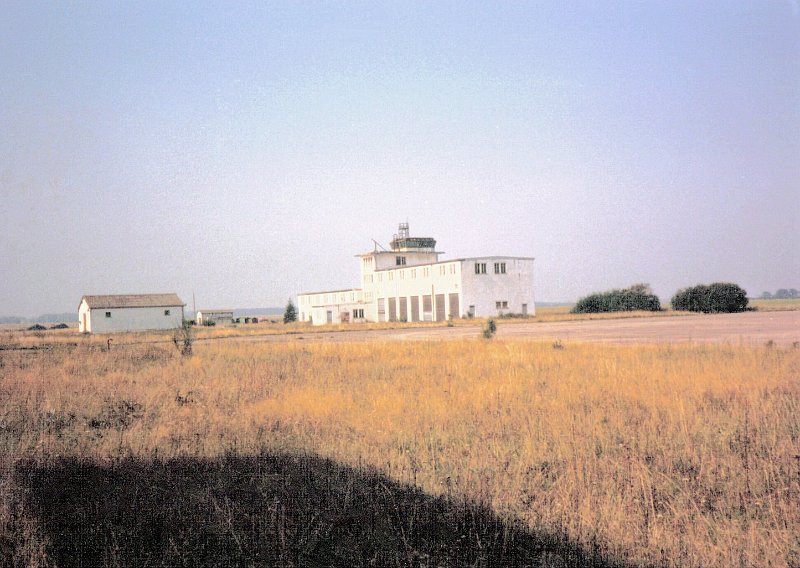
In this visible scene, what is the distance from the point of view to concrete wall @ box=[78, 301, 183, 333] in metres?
66.4

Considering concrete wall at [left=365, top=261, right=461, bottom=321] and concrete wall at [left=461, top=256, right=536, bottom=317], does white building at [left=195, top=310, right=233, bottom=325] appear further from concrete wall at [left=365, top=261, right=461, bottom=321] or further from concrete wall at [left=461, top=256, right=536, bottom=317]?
concrete wall at [left=461, top=256, right=536, bottom=317]

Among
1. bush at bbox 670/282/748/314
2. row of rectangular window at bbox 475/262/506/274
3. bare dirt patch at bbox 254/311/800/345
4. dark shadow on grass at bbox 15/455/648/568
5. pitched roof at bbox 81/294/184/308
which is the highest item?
row of rectangular window at bbox 475/262/506/274

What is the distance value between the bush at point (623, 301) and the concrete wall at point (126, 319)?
47627 millimetres

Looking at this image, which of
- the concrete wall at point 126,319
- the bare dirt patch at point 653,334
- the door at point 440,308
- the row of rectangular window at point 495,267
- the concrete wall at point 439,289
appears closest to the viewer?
the bare dirt patch at point 653,334

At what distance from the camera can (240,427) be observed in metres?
8.92

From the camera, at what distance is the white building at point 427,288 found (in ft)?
→ 206

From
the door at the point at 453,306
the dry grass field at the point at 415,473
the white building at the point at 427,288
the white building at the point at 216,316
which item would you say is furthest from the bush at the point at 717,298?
the white building at the point at 216,316

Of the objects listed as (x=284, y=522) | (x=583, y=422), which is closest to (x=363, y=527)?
(x=284, y=522)

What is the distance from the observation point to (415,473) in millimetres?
6172

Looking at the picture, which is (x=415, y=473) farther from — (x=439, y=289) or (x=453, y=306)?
(x=439, y=289)

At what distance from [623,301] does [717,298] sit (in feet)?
37.6

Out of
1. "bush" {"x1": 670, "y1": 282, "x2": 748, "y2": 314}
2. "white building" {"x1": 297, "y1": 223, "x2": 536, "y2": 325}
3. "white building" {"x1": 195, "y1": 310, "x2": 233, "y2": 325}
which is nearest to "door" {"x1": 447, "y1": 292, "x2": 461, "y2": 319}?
"white building" {"x1": 297, "y1": 223, "x2": 536, "y2": 325}

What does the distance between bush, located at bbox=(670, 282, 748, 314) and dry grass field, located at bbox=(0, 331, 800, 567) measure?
58044 millimetres

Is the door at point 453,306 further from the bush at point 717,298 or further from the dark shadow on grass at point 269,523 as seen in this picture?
the dark shadow on grass at point 269,523
